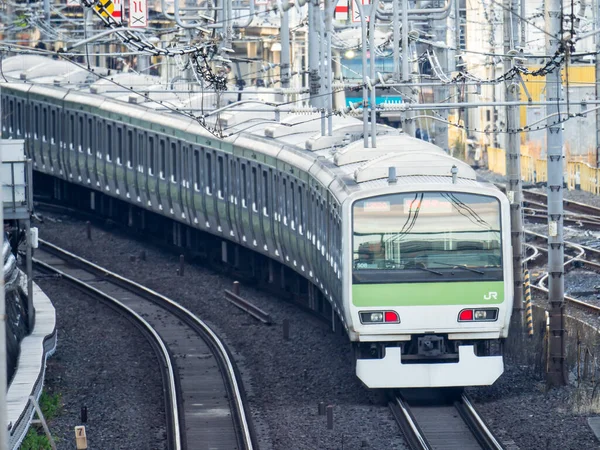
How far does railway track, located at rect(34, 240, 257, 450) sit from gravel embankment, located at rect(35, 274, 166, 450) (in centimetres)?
18

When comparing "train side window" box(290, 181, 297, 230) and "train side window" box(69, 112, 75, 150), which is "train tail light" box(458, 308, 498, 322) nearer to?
"train side window" box(290, 181, 297, 230)

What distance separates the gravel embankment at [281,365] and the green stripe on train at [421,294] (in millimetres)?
1158

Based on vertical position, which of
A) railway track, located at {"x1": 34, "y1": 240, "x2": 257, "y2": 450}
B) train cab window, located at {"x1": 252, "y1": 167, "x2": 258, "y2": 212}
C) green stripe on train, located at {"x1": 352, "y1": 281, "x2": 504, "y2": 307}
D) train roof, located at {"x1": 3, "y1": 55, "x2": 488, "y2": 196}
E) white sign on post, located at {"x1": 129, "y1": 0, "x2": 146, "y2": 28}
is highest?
white sign on post, located at {"x1": 129, "y1": 0, "x2": 146, "y2": 28}

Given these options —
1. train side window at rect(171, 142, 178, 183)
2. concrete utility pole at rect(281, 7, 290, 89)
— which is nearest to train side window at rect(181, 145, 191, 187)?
train side window at rect(171, 142, 178, 183)

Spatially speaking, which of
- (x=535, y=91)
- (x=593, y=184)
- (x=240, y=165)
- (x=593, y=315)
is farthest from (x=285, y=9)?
(x=535, y=91)

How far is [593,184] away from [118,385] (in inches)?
819

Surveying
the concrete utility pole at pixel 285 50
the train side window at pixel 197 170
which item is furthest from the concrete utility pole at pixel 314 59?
the train side window at pixel 197 170

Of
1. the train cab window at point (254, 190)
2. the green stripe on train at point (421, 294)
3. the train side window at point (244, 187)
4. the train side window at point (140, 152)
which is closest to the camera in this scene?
the green stripe on train at point (421, 294)

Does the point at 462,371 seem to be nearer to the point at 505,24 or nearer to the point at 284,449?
the point at 284,449

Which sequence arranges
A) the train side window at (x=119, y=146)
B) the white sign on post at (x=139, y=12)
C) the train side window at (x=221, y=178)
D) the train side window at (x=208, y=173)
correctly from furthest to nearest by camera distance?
the train side window at (x=119, y=146) → the white sign on post at (x=139, y=12) → the train side window at (x=208, y=173) → the train side window at (x=221, y=178)

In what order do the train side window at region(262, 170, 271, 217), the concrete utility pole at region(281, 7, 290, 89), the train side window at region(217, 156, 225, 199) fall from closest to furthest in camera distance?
the train side window at region(262, 170, 271, 217)
the train side window at region(217, 156, 225, 199)
the concrete utility pole at region(281, 7, 290, 89)

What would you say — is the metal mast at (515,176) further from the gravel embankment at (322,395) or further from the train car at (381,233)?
the gravel embankment at (322,395)

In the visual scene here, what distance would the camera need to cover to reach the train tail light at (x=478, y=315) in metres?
15.4

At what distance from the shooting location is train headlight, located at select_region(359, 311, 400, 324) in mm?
15367
